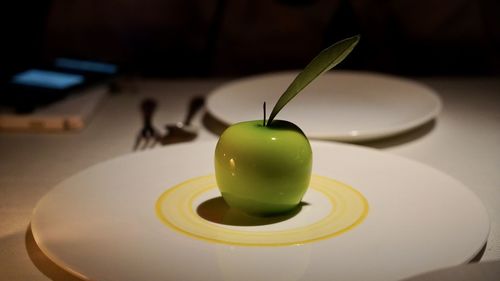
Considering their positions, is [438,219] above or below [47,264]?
above

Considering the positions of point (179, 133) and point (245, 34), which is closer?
point (179, 133)

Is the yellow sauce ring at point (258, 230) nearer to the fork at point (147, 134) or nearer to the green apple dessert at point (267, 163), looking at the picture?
the green apple dessert at point (267, 163)

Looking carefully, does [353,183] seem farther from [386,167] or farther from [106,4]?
[106,4]

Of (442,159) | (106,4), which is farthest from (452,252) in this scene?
(106,4)

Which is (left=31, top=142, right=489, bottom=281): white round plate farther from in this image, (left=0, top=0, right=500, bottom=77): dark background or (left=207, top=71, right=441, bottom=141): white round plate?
(left=0, top=0, right=500, bottom=77): dark background

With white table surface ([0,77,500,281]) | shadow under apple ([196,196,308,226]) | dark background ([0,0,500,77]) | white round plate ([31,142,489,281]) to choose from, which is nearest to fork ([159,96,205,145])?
white table surface ([0,77,500,281])

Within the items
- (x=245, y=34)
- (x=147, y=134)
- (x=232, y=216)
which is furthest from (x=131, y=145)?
(x=245, y=34)

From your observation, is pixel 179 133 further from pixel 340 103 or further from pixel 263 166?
pixel 263 166
